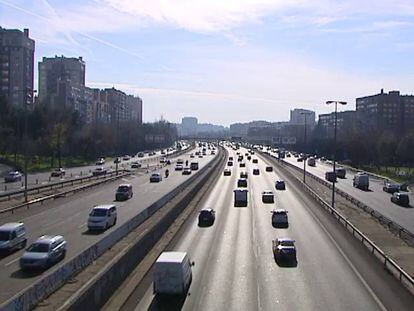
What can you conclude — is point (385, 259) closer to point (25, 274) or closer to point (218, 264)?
point (218, 264)

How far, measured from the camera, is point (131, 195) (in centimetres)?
5922

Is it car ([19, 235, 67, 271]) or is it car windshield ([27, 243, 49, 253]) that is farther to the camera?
car windshield ([27, 243, 49, 253])

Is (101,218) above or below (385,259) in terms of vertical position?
above

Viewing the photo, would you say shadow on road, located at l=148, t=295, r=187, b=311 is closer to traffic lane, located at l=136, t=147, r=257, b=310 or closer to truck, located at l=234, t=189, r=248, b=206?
traffic lane, located at l=136, t=147, r=257, b=310

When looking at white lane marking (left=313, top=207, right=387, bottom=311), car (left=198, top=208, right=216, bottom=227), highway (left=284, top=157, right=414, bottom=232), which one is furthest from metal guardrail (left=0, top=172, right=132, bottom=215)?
highway (left=284, top=157, right=414, bottom=232)

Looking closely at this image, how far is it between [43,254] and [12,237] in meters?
4.54

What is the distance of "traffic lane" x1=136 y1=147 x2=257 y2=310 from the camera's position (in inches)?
922

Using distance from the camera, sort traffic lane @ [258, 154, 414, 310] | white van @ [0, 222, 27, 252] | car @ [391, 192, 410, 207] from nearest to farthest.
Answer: traffic lane @ [258, 154, 414, 310], white van @ [0, 222, 27, 252], car @ [391, 192, 410, 207]

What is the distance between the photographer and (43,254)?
2694 cm

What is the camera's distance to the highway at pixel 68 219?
2516 cm

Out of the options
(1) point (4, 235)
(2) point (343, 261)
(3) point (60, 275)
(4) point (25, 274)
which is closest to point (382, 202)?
(2) point (343, 261)

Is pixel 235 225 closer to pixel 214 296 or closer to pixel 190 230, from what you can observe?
pixel 190 230

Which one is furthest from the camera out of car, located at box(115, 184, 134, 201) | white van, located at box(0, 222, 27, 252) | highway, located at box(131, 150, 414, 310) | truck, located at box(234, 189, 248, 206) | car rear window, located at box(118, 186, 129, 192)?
truck, located at box(234, 189, 248, 206)

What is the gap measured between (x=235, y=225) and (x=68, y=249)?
17.0 metres
